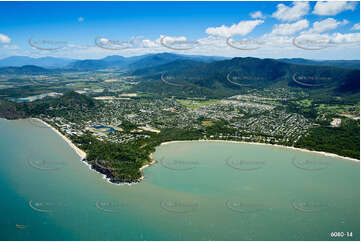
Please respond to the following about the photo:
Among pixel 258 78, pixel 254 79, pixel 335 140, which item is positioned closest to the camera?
pixel 335 140

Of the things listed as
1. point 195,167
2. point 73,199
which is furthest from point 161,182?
point 73,199

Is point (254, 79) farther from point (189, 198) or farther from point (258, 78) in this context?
point (189, 198)

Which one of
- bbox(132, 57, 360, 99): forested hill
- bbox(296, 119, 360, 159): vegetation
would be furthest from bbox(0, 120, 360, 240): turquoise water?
bbox(132, 57, 360, 99): forested hill

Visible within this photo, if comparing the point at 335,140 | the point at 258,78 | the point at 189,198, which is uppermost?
the point at 258,78

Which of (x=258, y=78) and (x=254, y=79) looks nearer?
(x=254, y=79)

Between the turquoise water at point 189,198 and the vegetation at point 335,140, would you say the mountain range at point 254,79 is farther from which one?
the turquoise water at point 189,198

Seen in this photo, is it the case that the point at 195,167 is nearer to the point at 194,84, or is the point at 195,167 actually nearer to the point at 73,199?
the point at 73,199

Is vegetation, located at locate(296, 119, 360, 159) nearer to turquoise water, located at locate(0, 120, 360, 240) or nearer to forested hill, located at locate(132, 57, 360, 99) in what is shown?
turquoise water, located at locate(0, 120, 360, 240)

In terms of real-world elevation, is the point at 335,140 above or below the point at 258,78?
below

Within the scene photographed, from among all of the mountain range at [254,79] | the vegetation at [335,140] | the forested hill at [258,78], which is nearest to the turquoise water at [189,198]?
the vegetation at [335,140]

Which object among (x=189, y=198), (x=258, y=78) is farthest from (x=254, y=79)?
(x=189, y=198)
